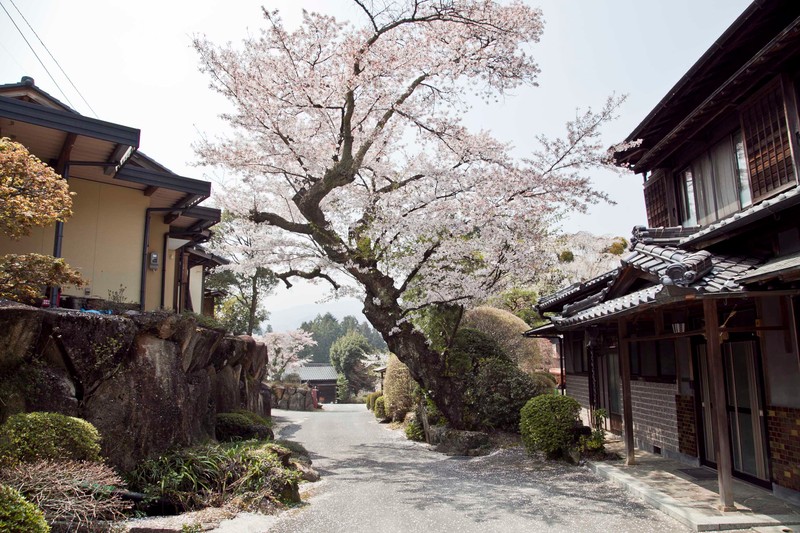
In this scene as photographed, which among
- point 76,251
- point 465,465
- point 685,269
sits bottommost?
point 465,465

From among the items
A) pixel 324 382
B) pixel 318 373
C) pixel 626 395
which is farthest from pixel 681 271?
pixel 318 373

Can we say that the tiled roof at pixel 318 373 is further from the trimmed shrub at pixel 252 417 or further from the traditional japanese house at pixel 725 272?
the traditional japanese house at pixel 725 272

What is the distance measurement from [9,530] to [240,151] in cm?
1137

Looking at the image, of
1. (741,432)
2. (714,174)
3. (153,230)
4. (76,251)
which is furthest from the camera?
(153,230)

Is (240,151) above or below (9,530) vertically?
above

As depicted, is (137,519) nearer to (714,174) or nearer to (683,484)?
(683,484)

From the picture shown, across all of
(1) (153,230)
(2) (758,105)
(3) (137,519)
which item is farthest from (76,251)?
(2) (758,105)

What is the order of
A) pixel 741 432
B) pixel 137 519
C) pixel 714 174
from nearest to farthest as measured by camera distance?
pixel 137 519 → pixel 741 432 → pixel 714 174

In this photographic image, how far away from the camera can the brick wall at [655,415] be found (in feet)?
31.8

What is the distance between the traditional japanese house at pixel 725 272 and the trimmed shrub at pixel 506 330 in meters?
7.46

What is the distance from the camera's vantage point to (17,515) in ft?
13.9

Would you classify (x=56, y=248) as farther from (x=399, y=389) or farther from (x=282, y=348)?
(x=282, y=348)

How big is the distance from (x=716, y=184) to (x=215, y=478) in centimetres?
910

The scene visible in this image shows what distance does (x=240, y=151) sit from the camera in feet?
46.6
